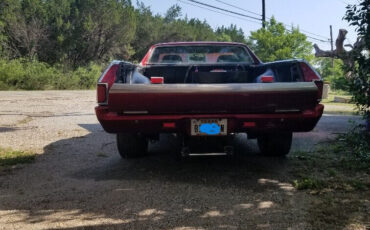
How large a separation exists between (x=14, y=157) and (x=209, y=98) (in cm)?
307

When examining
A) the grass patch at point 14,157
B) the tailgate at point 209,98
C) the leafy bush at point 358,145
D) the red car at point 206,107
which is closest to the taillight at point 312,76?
the red car at point 206,107

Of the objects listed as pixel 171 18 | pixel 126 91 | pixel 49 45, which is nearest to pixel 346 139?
pixel 126 91

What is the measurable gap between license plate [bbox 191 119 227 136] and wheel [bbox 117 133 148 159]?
1029mm

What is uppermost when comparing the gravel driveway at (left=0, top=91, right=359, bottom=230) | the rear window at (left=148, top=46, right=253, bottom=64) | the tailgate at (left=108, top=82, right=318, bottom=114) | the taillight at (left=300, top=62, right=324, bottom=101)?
the rear window at (left=148, top=46, right=253, bottom=64)

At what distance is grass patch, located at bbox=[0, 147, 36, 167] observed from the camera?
4.54 m

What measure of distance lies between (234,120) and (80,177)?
1851 mm

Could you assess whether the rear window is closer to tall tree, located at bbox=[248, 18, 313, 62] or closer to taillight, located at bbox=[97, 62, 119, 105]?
taillight, located at bbox=[97, 62, 119, 105]

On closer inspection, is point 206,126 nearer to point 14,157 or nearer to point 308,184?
point 308,184

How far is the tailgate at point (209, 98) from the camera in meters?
3.35

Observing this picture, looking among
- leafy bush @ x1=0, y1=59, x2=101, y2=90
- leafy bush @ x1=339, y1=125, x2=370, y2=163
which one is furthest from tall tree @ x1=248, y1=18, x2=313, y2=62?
leafy bush @ x1=339, y1=125, x2=370, y2=163

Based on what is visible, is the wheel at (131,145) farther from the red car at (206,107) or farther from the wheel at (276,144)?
the wheel at (276,144)

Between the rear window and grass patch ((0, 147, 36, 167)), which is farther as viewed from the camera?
the rear window

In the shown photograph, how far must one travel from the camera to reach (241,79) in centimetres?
488

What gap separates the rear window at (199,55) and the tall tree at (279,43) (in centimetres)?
3888
